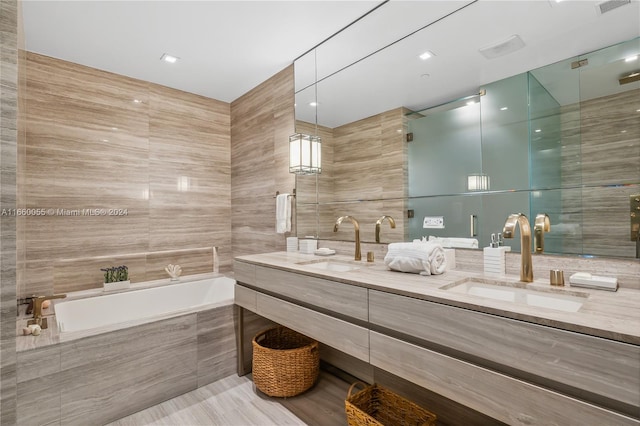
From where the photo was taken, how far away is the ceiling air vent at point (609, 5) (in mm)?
1225

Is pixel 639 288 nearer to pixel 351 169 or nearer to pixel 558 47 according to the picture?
pixel 558 47

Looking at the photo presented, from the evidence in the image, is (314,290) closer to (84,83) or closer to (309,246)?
(309,246)

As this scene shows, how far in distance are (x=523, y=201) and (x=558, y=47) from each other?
69 cm

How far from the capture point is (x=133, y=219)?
294 centimetres

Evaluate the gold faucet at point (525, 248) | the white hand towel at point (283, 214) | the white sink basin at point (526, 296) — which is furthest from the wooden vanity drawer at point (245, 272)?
the gold faucet at point (525, 248)

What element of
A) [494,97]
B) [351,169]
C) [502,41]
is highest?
[502,41]

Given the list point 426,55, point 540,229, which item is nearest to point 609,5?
point 426,55

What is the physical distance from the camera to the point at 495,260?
1.48 m

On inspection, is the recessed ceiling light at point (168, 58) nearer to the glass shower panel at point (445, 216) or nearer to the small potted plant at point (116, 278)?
the small potted plant at point (116, 278)

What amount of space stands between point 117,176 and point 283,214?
1585 mm

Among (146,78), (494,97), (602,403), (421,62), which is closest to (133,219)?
(146,78)

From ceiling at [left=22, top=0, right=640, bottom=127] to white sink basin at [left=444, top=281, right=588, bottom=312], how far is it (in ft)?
3.35

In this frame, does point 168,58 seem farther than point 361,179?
Yes

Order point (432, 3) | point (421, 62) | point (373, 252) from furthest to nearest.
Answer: point (373, 252) < point (421, 62) < point (432, 3)
